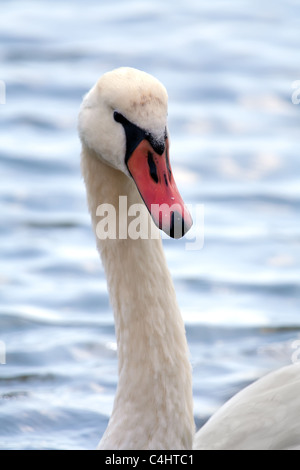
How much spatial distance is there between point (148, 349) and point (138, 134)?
717 millimetres

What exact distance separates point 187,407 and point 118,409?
0.74 ft

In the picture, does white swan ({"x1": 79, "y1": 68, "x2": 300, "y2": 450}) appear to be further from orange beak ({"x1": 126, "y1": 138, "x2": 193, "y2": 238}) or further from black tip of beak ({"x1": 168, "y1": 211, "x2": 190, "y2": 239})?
black tip of beak ({"x1": 168, "y1": 211, "x2": 190, "y2": 239})

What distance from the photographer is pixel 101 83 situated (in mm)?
3330

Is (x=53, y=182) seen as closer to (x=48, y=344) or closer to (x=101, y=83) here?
(x=48, y=344)

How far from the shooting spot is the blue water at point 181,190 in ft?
16.5

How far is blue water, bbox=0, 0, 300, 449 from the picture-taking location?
5.04m

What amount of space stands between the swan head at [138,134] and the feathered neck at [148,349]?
171 millimetres

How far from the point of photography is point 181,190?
7.09 metres
